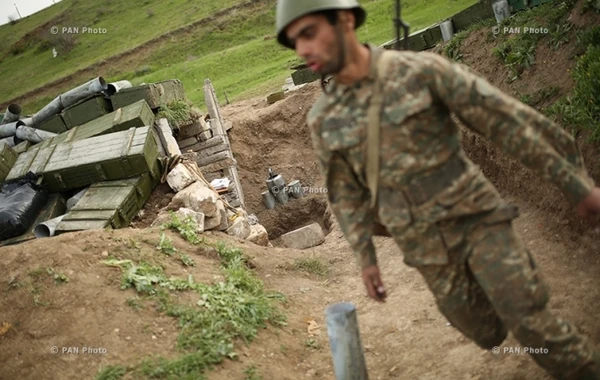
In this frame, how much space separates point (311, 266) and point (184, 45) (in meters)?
27.5

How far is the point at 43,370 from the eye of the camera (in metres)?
4.38

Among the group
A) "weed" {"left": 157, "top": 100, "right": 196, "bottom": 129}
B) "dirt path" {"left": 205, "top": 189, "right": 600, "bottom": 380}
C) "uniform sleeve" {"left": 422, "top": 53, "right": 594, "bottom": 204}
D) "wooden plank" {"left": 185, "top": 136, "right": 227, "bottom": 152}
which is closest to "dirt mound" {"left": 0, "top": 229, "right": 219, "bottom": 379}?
"dirt path" {"left": 205, "top": 189, "right": 600, "bottom": 380}

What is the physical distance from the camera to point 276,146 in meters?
13.2

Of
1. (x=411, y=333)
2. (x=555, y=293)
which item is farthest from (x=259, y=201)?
(x=555, y=293)

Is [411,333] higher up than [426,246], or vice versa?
[426,246]

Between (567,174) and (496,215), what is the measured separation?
377 mm

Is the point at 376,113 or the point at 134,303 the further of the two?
the point at 134,303

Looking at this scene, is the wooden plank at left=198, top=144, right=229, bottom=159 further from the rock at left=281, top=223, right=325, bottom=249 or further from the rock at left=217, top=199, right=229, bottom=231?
the rock at left=217, top=199, right=229, bottom=231

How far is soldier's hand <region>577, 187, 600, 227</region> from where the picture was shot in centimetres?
244

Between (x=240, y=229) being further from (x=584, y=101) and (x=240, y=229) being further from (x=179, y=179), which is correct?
(x=584, y=101)

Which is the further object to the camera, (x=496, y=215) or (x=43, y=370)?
(x=43, y=370)

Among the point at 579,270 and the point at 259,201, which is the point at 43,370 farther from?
the point at 259,201

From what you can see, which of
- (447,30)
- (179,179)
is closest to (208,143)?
(179,179)

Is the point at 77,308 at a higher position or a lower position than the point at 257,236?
higher
